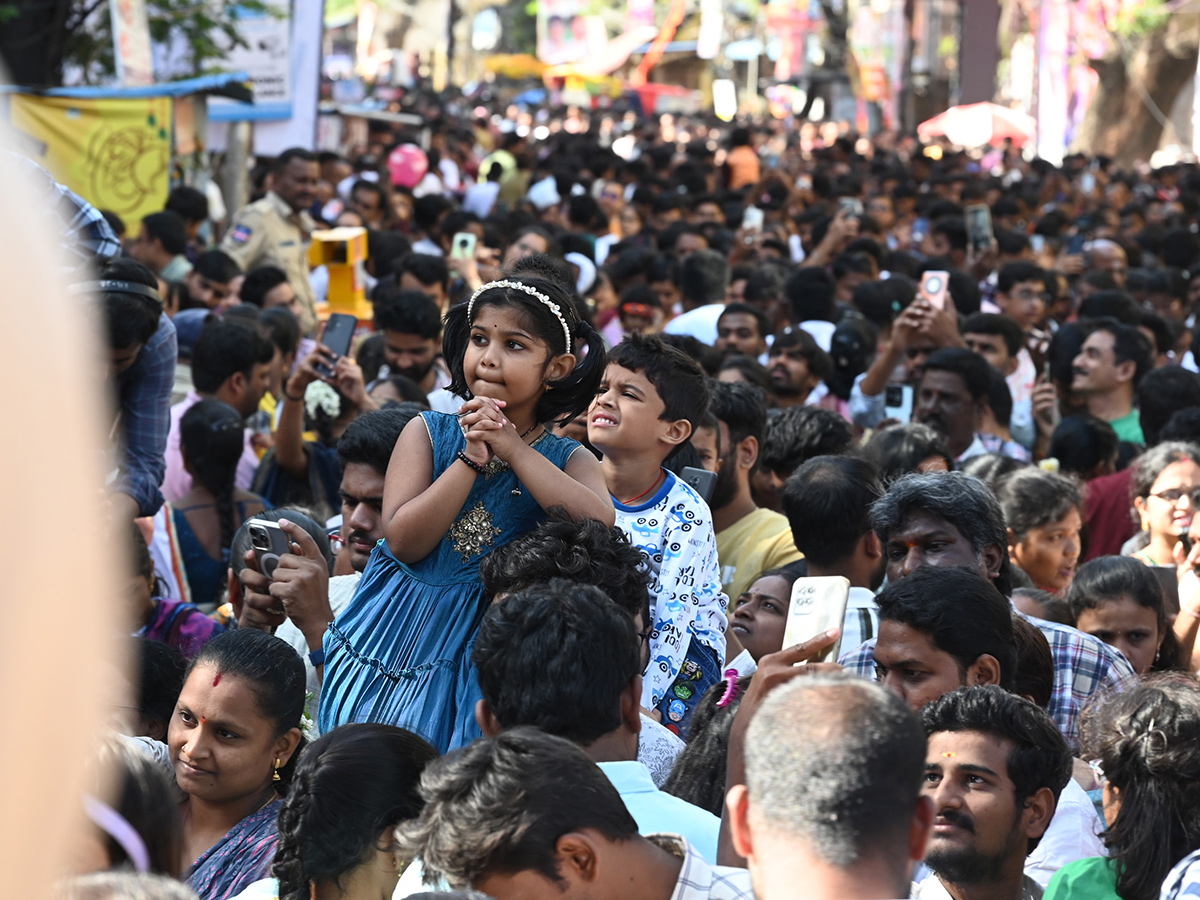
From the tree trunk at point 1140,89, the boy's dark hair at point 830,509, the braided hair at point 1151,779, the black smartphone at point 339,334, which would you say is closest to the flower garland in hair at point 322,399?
the black smartphone at point 339,334

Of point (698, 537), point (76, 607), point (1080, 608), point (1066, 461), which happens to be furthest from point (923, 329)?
point (76, 607)

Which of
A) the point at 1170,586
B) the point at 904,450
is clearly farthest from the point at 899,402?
the point at 1170,586

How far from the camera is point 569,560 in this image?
8.34 feet

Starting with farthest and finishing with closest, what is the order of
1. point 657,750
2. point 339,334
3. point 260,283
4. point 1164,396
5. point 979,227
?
point 979,227
point 260,283
point 1164,396
point 339,334
point 657,750

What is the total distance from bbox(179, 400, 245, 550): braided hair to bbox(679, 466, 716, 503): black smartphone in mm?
1725

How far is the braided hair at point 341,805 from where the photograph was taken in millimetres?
2283

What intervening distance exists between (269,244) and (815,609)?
7.03 metres

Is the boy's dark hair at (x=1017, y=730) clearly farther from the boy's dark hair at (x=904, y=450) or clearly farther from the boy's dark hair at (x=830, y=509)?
the boy's dark hair at (x=904, y=450)

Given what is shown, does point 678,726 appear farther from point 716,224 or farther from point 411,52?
point 411,52

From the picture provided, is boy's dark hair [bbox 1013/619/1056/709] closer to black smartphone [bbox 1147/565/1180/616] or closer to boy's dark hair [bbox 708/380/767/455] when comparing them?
black smartphone [bbox 1147/565/1180/616]

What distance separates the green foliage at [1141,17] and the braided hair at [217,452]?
3267cm

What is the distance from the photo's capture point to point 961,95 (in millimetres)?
30594

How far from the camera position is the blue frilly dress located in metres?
2.64

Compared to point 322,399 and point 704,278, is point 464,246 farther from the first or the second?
point 322,399
